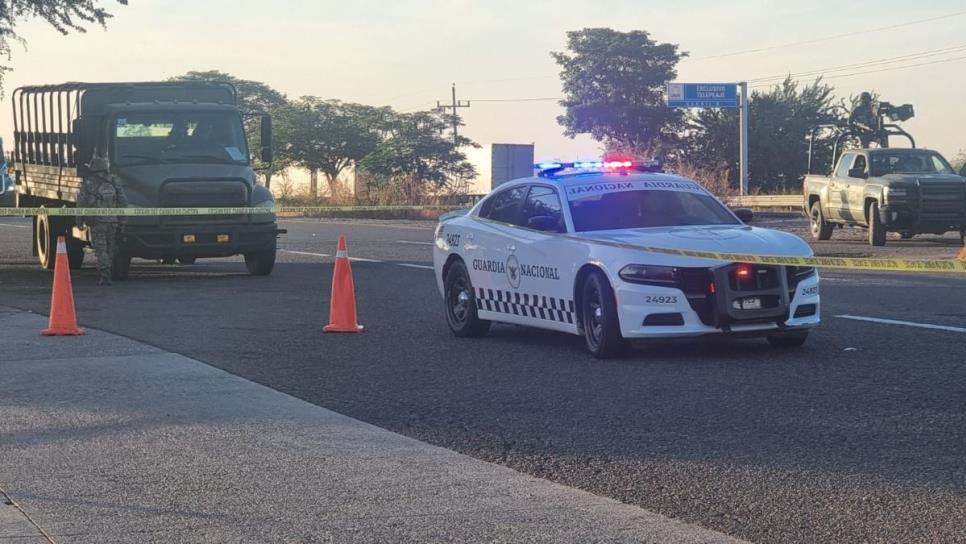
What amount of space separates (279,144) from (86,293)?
62.2 metres

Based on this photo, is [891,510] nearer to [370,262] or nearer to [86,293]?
[86,293]

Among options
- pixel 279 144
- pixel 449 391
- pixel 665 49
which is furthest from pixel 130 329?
pixel 665 49

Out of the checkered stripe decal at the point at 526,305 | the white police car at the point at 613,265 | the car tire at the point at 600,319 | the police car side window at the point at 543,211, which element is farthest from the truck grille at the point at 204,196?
the car tire at the point at 600,319

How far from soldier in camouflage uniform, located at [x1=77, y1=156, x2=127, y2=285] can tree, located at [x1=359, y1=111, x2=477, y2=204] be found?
45.8m

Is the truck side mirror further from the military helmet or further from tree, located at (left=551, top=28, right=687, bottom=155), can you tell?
tree, located at (left=551, top=28, right=687, bottom=155)

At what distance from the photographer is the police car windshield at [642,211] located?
37.3 ft

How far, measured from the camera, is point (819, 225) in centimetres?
2741

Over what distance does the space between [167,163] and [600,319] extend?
11060 mm

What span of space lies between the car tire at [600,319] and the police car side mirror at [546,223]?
28.4 inches

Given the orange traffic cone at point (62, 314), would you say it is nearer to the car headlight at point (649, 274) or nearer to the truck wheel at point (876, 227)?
the car headlight at point (649, 274)

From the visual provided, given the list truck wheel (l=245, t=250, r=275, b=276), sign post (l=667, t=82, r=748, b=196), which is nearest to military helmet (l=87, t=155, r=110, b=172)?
truck wheel (l=245, t=250, r=275, b=276)

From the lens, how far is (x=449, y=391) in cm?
938

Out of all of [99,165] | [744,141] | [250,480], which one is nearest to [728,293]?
[250,480]

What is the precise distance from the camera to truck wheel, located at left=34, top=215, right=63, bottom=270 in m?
22.3
